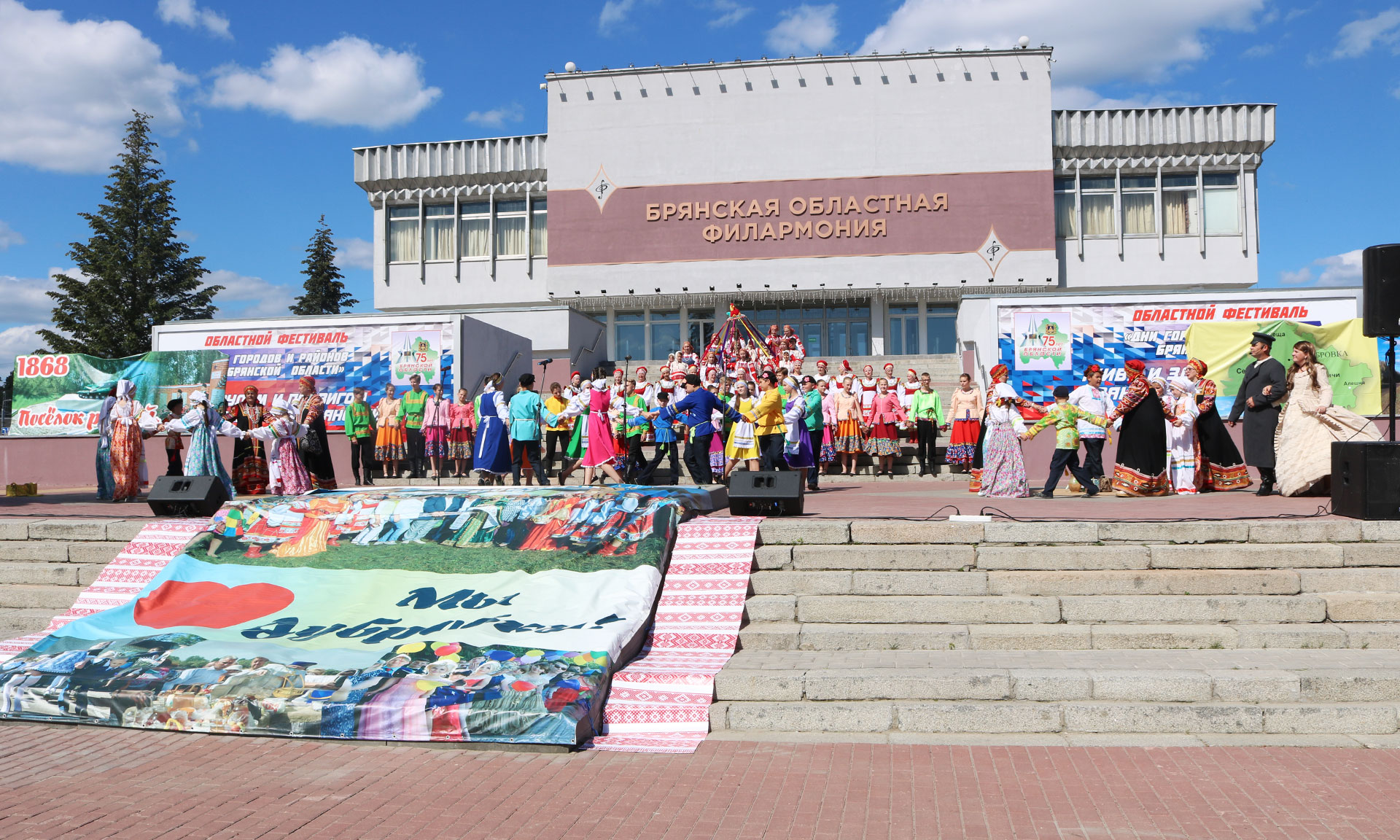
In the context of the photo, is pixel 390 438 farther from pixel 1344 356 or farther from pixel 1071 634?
pixel 1344 356

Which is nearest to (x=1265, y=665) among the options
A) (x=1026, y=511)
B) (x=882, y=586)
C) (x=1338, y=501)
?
(x=882, y=586)

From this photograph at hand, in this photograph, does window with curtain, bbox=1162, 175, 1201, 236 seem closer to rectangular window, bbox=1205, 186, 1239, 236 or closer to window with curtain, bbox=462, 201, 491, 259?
rectangular window, bbox=1205, 186, 1239, 236

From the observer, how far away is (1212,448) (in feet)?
38.5

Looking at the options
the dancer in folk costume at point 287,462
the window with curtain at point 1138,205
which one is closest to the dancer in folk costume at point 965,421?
the dancer in folk costume at point 287,462

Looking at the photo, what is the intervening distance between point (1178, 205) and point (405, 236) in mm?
25411

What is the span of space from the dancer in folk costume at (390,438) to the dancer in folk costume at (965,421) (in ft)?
28.6

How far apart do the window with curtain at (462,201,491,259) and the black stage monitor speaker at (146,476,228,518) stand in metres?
25.4

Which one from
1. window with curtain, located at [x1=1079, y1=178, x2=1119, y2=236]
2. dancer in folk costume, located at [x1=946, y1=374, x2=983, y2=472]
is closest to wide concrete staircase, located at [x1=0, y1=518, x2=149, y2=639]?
dancer in folk costume, located at [x1=946, y1=374, x2=983, y2=472]

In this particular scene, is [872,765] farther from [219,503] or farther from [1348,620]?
[219,503]

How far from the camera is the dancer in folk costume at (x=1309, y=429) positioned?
32.8ft

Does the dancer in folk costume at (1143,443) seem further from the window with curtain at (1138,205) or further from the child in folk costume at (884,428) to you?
the window with curtain at (1138,205)

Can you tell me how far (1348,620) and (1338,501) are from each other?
77.1 inches

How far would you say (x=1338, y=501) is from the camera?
791cm

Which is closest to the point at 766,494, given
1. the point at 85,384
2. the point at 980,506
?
the point at 980,506
